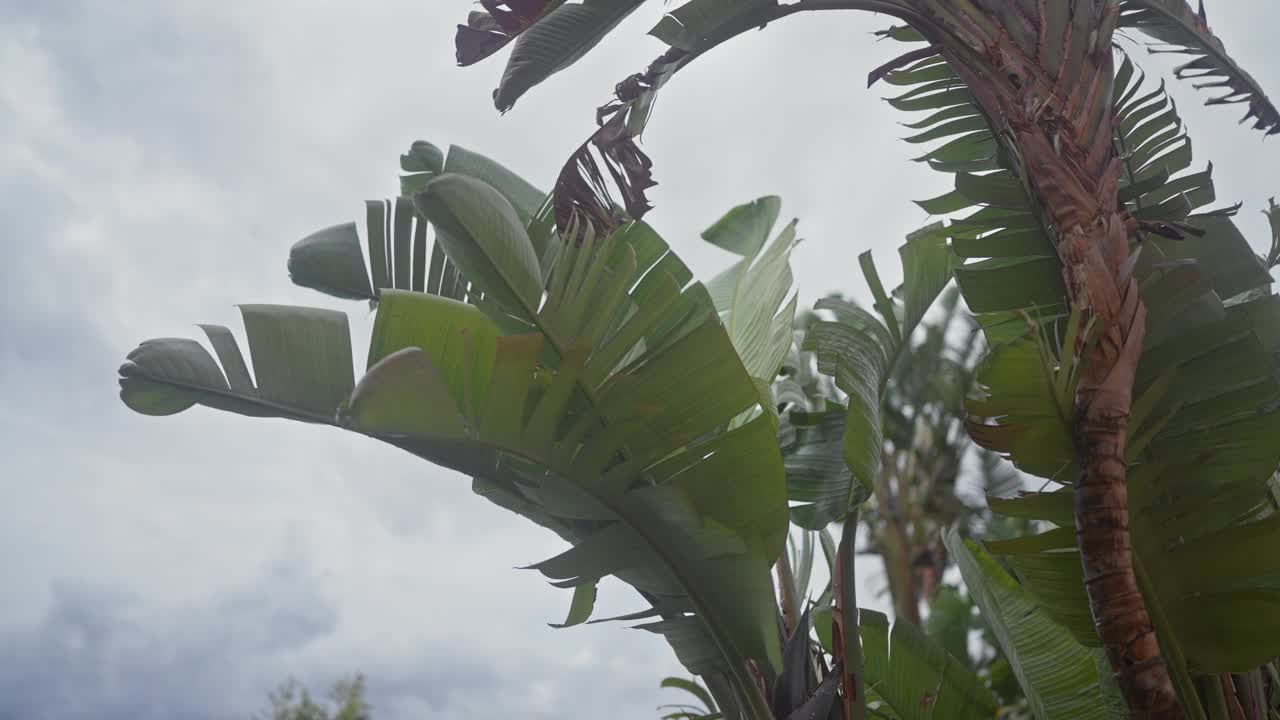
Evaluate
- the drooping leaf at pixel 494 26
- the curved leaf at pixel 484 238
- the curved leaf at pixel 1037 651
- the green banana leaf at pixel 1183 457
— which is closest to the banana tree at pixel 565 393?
the curved leaf at pixel 484 238

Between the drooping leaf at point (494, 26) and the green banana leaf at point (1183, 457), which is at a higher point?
the drooping leaf at point (494, 26)

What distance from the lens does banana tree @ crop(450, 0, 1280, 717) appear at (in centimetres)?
147

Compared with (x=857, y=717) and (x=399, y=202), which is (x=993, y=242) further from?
(x=399, y=202)

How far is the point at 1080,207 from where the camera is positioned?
1619 millimetres

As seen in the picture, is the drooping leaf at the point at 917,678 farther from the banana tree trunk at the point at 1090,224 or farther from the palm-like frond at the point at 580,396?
the banana tree trunk at the point at 1090,224

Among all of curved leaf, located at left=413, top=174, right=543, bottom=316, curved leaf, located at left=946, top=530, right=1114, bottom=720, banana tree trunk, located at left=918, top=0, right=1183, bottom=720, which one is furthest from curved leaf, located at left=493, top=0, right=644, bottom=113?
curved leaf, located at left=946, top=530, right=1114, bottom=720

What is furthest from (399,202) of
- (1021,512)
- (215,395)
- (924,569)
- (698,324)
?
(924,569)

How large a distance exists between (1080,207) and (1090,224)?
0.04 meters

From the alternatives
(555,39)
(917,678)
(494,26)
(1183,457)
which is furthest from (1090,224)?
(917,678)

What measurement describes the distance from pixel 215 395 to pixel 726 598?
1.10m

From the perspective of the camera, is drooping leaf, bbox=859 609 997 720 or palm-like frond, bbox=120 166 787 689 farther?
drooping leaf, bbox=859 609 997 720

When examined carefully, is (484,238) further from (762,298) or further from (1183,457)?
(1183,457)

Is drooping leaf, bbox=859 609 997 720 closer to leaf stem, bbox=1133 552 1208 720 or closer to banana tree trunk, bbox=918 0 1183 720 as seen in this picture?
leaf stem, bbox=1133 552 1208 720

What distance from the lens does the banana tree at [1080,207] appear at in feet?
4.84
